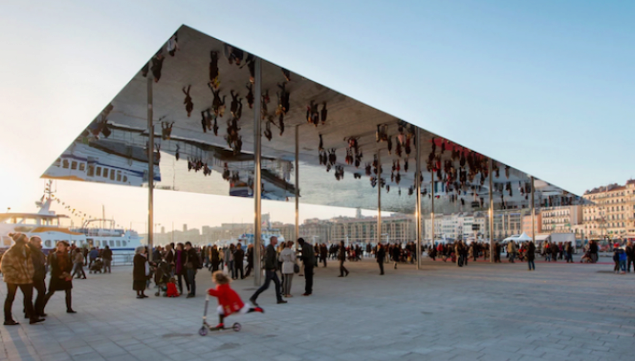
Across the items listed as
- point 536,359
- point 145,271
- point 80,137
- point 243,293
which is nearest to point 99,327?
point 145,271

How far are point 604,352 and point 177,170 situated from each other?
65.4ft

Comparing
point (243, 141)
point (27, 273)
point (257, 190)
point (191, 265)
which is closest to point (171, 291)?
point (191, 265)

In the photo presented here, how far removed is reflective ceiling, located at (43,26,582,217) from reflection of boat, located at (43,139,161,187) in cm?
5

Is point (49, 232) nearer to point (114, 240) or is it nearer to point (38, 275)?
point (114, 240)

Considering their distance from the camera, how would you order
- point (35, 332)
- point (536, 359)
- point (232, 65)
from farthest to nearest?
point (232, 65) → point (35, 332) → point (536, 359)

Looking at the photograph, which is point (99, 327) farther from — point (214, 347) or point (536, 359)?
point (536, 359)

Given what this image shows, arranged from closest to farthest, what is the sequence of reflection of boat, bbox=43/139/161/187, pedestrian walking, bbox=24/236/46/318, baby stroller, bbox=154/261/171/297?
pedestrian walking, bbox=24/236/46/318 < baby stroller, bbox=154/261/171/297 < reflection of boat, bbox=43/139/161/187

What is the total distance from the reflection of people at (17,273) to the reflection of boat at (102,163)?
9582 millimetres

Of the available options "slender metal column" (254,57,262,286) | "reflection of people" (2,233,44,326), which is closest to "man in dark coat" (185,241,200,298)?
"slender metal column" (254,57,262,286)

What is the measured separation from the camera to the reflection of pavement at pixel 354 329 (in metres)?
4.96

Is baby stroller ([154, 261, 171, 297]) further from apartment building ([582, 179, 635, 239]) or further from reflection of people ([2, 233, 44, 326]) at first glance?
apartment building ([582, 179, 635, 239])

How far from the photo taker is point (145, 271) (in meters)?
10.0

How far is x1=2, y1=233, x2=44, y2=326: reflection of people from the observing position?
6711 mm

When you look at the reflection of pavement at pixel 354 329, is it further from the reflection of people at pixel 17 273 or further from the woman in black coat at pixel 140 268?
the woman in black coat at pixel 140 268
